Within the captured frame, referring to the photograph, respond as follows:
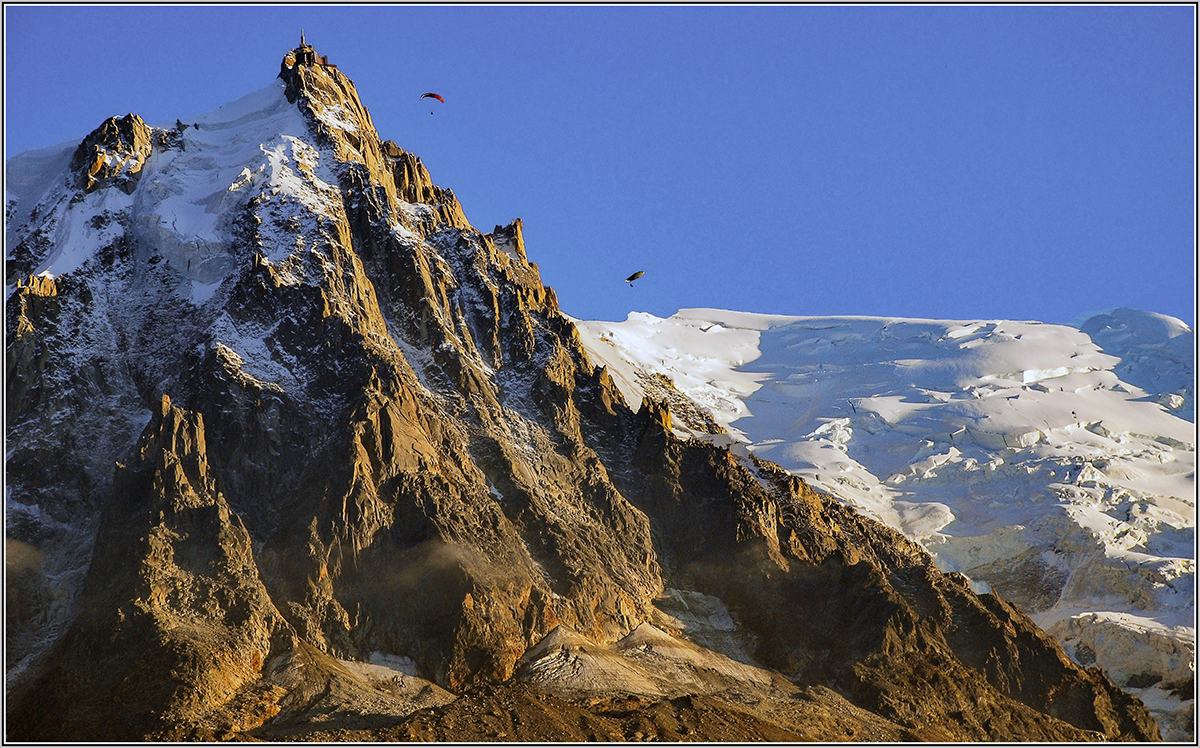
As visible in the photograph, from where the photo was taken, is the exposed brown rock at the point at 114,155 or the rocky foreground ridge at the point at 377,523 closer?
the rocky foreground ridge at the point at 377,523

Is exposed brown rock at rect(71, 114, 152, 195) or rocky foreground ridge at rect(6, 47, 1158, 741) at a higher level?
exposed brown rock at rect(71, 114, 152, 195)

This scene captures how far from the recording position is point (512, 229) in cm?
18562

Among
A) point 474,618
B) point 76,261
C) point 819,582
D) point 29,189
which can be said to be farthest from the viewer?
point 29,189

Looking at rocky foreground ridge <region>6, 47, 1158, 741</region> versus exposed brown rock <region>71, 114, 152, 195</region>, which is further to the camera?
exposed brown rock <region>71, 114, 152, 195</region>

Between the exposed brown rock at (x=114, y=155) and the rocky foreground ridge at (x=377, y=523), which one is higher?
the exposed brown rock at (x=114, y=155)

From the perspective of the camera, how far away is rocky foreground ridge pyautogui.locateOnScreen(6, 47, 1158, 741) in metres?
112

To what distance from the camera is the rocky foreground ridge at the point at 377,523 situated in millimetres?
111688

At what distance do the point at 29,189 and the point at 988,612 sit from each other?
123m

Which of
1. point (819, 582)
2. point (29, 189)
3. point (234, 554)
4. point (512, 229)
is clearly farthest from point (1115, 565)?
point (29, 189)

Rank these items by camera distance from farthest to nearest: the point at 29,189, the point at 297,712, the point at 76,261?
1. the point at 29,189
2. the point at 76,261
3. the point at 297,712

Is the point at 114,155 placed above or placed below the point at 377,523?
above

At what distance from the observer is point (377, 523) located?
422 ft

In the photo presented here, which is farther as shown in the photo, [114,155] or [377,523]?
[114,155]

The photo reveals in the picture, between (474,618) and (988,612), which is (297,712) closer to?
(474,618)
